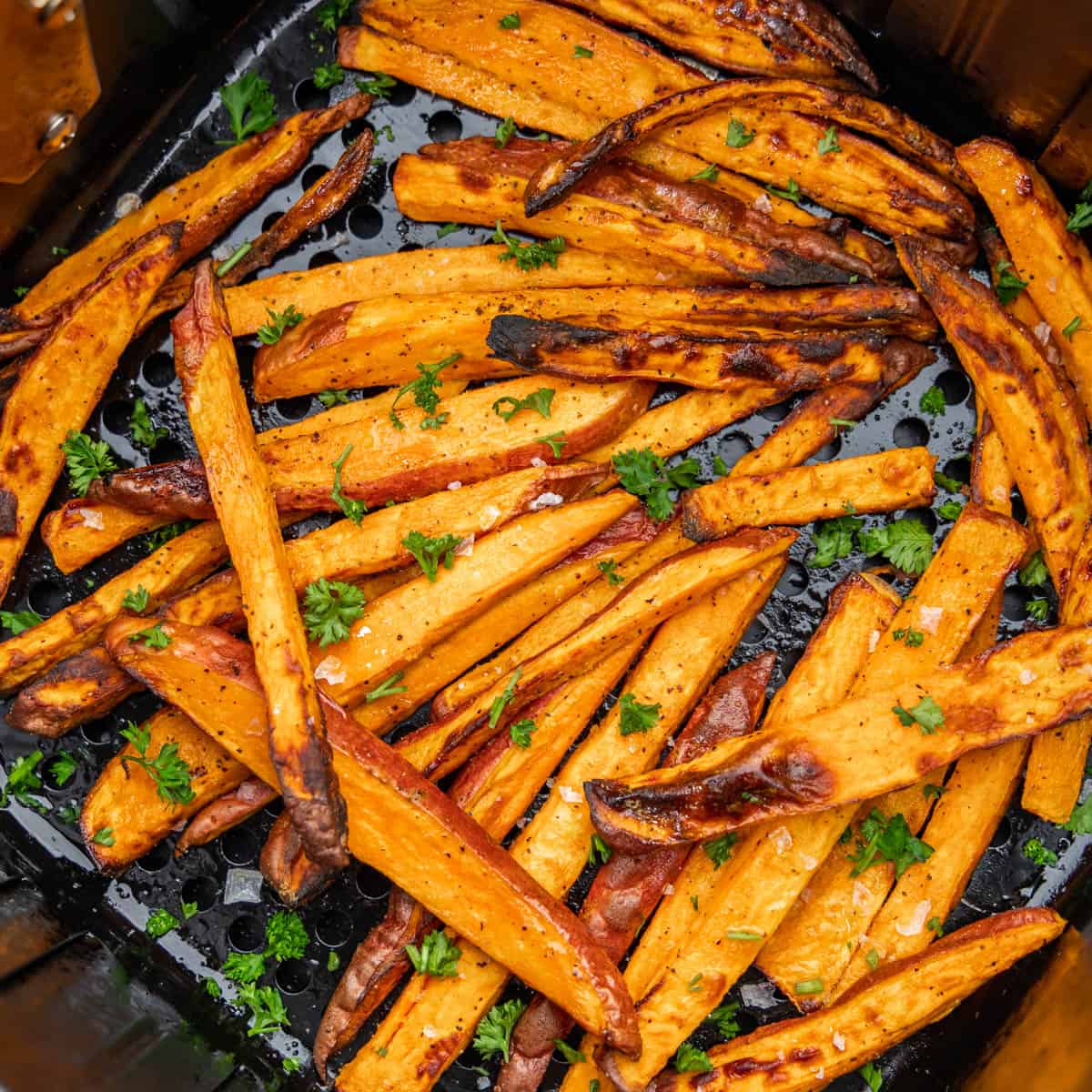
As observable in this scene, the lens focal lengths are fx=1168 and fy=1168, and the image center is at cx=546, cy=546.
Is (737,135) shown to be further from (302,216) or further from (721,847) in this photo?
(721,847)

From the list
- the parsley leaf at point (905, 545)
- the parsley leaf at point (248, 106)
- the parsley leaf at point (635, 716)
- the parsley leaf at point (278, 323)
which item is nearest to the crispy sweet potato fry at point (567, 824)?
the parsley leaf at point (635, 716)

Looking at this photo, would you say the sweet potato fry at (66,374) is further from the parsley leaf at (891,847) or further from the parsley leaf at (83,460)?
the parsley leaf at (891,847)

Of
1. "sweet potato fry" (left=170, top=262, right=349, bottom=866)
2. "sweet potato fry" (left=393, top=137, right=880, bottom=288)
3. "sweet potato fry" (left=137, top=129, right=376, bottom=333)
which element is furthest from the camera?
"sweet potato fry" (left=137, top=129, right=376, bottom=333)

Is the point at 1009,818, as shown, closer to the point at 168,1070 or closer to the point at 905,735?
the point at 905,735

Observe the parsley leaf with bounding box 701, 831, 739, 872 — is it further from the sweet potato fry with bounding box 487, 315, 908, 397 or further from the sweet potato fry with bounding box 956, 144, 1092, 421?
the sweet potato fry with bounding box 956, 144, 1092, 421

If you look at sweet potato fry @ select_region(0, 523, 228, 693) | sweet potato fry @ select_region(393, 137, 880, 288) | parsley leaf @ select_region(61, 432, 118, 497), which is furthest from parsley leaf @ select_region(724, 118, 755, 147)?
parsley leaf @ select_region(61, 432, 118, 497)

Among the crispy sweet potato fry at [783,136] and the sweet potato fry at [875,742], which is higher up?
the crispy sweet potato fry at [783,136]
